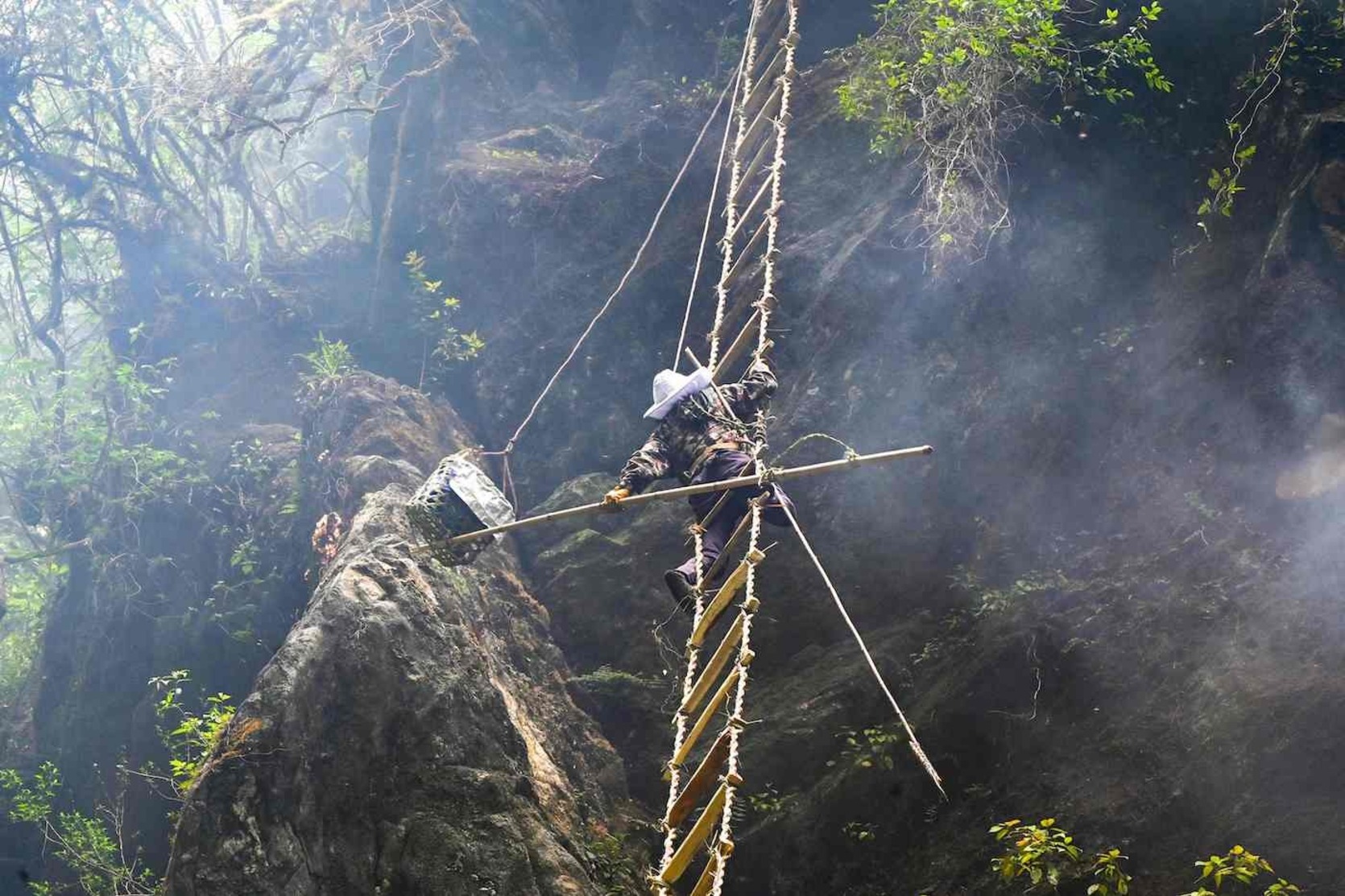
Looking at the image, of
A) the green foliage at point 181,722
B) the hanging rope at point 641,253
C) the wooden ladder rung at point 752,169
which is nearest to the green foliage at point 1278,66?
the wooden ladder rung at point 752,169

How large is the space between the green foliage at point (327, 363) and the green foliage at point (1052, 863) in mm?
7406

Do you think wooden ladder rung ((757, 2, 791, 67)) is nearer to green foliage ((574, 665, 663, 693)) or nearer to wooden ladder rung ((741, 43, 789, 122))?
wooden ladder rung ((741, 43, 789, 122))

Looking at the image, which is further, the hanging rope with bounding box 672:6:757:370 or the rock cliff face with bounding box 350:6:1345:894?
the hanging rope with bounding box 672:6:757:370

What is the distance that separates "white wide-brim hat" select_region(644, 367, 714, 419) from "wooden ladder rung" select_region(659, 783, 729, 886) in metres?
2.92

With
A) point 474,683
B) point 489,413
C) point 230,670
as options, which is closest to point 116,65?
point 489,413

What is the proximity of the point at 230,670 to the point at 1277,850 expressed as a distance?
8.36 meters

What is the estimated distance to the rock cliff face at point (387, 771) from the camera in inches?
232

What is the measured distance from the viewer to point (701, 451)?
7371 mm

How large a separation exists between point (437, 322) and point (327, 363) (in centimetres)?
123

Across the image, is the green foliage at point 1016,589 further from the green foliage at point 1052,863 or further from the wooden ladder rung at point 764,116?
the wooden ladder rung at point 764,116

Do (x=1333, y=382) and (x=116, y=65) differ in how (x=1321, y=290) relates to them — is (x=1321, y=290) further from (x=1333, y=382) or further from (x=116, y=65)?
(x=116, y=65)

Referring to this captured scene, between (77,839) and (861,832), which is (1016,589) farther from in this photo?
(77,839)

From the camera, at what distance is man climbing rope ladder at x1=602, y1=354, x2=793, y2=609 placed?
7.19 metres

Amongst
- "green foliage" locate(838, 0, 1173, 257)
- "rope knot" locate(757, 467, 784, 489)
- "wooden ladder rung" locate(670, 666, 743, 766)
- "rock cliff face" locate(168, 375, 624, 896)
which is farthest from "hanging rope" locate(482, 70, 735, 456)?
"wooden ladder rung" locate(670, 666, 743, 766)
